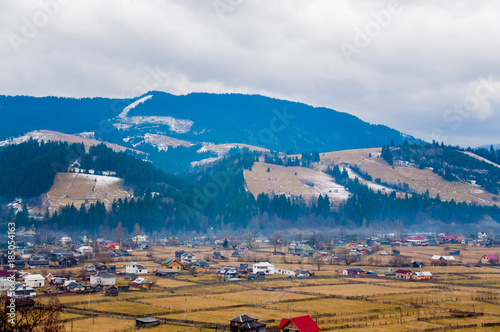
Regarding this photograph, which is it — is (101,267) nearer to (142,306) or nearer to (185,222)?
(142,306)

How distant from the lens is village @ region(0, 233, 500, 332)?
46.7m

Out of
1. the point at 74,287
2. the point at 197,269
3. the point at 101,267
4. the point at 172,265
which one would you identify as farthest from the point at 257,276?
the point at 74,287

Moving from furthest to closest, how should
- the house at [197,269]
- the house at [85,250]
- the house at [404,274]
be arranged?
the house at [85,250]
the house at [197,269]
the house at [404,274]

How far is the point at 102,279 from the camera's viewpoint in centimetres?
6588

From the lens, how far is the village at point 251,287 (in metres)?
46.7

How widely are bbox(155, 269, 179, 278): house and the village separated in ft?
0.50

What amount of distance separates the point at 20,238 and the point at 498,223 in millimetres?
161276

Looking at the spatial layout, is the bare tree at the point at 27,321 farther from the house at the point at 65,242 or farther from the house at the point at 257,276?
the house at the point at 65,242

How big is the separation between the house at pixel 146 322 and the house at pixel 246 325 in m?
6.89

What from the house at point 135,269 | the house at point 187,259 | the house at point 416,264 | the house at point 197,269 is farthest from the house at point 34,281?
the house at point 416,264

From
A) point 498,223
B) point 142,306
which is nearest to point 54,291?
point 142,306

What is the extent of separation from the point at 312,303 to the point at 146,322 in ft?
61.3

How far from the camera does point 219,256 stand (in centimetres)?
10194

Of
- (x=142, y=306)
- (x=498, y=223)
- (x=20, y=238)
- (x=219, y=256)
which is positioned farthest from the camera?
(x=498, y=223)
